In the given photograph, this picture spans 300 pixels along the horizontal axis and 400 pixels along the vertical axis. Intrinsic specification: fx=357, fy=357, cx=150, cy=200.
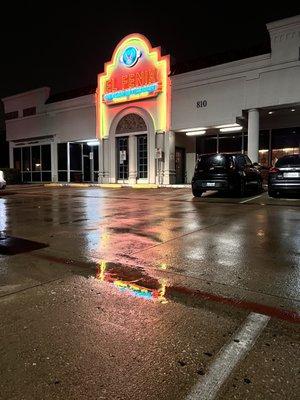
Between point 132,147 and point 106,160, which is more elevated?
point 132,147

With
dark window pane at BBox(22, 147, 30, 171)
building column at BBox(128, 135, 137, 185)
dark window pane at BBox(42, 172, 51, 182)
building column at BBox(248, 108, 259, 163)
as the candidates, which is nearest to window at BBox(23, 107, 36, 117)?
dark window pane at BBox(22, 147, 30, 171)

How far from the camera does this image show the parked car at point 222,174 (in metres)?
13.2

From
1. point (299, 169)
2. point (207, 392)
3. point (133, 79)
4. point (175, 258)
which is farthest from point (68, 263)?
point (133, 79)

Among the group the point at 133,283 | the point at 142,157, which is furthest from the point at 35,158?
the point at 133,283

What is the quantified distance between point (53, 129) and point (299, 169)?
69.9 feet

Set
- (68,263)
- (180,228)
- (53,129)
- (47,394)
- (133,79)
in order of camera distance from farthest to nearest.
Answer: (53,129)
(133,79)
(180,228)
(68,263)
(47,394)

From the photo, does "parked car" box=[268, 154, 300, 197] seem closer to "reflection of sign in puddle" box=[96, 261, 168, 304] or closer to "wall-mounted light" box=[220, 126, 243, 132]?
"wall-mounted light" box=[220, 126, 243, 132]

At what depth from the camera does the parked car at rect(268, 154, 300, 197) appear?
1252 centimetres

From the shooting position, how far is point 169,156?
73.2ft

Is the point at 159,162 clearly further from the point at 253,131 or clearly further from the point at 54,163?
the point at 54,163

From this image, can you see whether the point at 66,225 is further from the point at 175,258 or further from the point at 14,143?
the point at 14,143

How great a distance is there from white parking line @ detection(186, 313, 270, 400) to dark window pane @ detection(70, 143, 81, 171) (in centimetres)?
2660

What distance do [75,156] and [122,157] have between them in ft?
18.1

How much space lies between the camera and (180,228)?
7.34 metres
